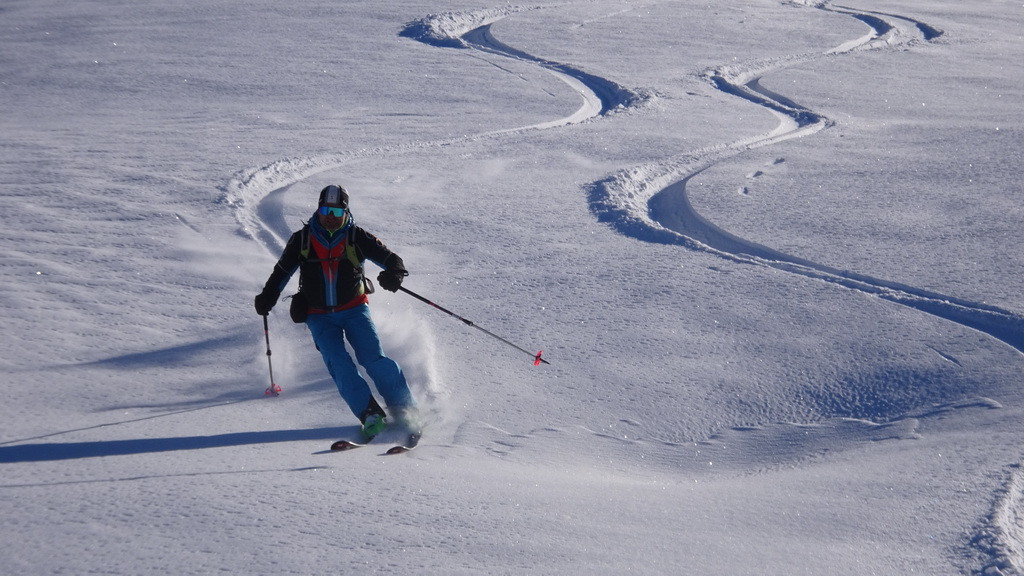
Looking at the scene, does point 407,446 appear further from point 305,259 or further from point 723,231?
point 723,231

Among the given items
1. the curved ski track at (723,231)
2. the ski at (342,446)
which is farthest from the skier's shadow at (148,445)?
the curved ski track at (723,231)

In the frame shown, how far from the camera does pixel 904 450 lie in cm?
405

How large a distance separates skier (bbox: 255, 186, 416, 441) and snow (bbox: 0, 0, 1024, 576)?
0.98 ft

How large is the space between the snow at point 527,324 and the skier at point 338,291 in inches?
11.7

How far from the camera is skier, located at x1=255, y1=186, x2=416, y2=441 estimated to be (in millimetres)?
4211

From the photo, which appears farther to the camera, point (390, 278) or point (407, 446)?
point (390, 278)

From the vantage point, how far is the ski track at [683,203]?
410cm

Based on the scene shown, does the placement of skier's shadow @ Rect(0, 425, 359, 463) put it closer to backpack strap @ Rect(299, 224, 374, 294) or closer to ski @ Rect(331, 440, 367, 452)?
ski @ Rect(331, 440, 367, 452)

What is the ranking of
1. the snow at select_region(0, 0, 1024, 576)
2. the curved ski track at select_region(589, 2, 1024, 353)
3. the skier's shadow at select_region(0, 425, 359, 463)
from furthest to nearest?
1. the curved ski track at select_region(589, 2, 1024, 353)
2. the skier's shadow at select_region(0, 425, 359, 463)
3. the snow at select_region(0, 0, 1024, 576)

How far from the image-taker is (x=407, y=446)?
13.1 ft

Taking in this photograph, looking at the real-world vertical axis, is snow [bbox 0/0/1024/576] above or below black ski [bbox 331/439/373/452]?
above

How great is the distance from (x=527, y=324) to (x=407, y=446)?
163cm

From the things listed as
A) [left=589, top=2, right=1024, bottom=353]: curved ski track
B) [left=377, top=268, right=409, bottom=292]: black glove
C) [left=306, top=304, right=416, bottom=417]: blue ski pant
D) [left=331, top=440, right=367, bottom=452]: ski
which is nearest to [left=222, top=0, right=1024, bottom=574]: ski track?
[left=589, top=2, right=1024, bottom=353]: curved ski track

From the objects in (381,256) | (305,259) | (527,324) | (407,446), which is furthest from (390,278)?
(527,324)
